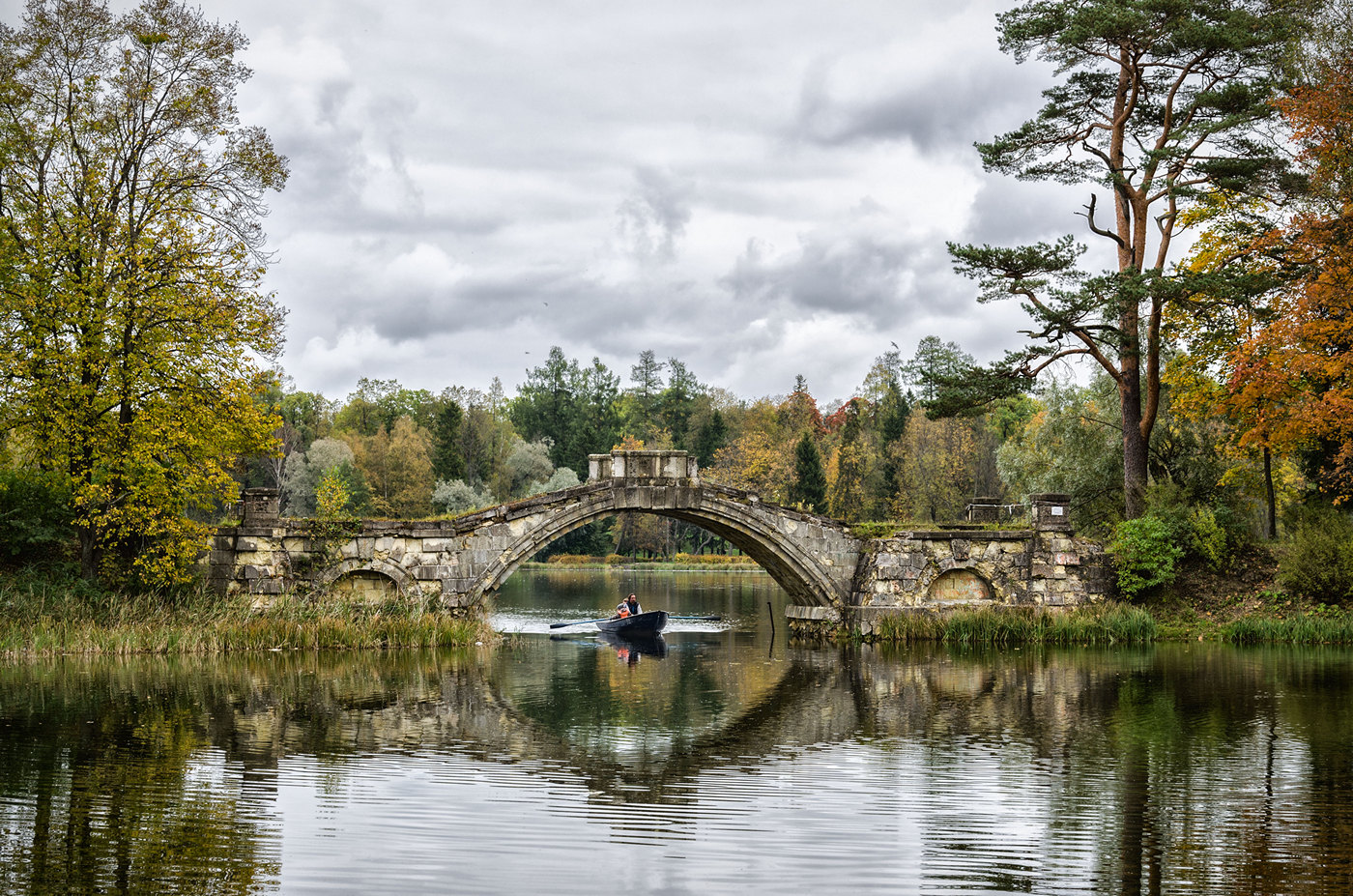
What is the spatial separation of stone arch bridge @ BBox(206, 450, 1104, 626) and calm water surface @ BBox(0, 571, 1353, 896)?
11.1 ft

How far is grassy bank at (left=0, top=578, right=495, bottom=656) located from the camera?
62.2 ft

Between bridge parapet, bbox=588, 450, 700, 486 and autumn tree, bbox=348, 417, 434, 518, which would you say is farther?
autumn tree, bbox=348, 417, 434, 518

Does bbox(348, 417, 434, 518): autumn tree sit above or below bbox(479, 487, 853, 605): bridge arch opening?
above

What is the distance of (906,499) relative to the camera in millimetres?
52250

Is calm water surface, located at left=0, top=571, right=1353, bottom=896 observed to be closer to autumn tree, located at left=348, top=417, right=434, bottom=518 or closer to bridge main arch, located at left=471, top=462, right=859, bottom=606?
bridge main arch, located at left=471, top=462, right=859, bottom=606

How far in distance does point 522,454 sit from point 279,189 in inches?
1755

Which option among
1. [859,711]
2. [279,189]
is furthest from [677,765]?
[279,189]

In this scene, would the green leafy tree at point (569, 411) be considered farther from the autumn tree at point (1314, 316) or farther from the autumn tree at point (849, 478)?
the autumn tree at point (1314, 316)

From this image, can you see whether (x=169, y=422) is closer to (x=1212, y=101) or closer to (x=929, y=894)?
(x=929, y=894)

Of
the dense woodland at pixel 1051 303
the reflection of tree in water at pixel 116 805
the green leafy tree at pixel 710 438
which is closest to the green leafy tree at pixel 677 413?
the green leafy tree at pixel 710 438

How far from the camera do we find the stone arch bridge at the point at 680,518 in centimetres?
2258

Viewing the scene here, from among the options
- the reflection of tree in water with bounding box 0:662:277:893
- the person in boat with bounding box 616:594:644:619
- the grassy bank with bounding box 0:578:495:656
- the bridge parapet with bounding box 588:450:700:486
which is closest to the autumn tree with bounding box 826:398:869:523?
the person in boat with bounding box 616:594:644:619

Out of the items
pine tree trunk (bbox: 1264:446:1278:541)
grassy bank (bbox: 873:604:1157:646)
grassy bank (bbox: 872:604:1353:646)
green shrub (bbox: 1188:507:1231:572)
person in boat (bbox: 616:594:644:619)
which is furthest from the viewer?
pine tree trunk (bbox: 1264:446:1278:541)

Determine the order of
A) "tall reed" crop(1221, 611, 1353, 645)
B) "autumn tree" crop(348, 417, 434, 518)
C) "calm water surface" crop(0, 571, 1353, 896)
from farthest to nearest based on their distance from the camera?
"autumn tree" crop(348, 417, 434, 518) < "tall reed" crop(1221, 611, 1353, 645) < "calm water surface" crop(0, 571, 1353, 896)
